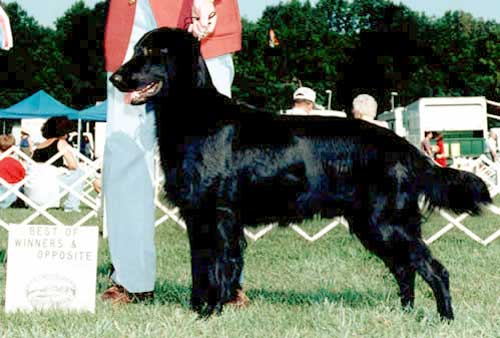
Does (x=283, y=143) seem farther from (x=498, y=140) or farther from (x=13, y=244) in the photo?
(x=498, y=140)

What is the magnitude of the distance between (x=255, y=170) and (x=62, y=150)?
7.83m

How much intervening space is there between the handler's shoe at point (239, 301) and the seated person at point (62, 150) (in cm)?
717

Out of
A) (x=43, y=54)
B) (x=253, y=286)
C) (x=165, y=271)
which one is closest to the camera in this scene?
(x=253, y=286)

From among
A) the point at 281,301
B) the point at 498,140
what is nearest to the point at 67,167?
the point at 281,301

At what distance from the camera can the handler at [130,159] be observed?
3994 mm

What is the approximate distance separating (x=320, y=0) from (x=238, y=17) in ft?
215

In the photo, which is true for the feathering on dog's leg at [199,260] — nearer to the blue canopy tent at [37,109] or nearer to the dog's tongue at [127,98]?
the dog's tongue at [127,98]

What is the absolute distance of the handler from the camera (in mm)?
3994

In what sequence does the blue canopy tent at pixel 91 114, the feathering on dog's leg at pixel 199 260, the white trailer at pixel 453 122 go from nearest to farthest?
1. the feathering on dog's leg at pixel 199 260
2. the blue canopy tent at pixel 91 114
3. the white trailer at pixel 453 122

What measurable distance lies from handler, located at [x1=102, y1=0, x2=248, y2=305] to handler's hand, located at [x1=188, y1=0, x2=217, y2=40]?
403mm

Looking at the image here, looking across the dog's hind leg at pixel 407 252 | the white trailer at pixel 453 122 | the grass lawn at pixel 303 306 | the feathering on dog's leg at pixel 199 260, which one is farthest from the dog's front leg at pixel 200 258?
the white trailer at pixel 453 122

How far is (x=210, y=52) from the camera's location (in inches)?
159

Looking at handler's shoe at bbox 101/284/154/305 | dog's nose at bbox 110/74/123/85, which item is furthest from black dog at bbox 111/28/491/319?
handler's shoe at bbox 101/284/154/305

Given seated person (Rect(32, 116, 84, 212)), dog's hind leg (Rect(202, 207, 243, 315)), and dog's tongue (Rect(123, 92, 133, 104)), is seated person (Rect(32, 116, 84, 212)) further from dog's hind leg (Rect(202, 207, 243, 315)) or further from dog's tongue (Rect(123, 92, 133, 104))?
dog's hind leg (Rect(202, 207, 243, 315))
